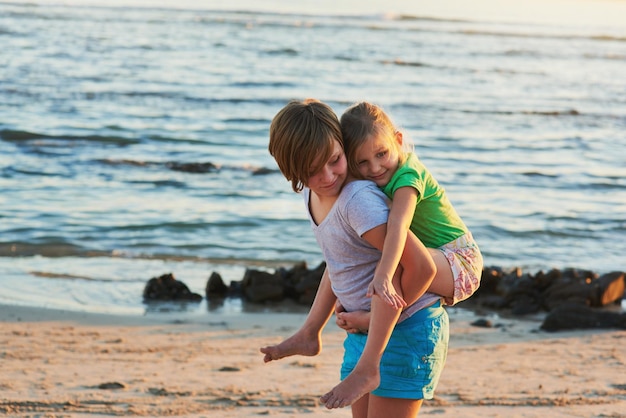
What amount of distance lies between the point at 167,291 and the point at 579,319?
358 cm

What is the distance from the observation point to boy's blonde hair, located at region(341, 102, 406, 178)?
3111mm

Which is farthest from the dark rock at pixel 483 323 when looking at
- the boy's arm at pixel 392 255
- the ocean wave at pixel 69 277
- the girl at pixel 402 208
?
the boy's arm at pixel 392 255

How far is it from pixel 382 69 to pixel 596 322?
77.7 feet

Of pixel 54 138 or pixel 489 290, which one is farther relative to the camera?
pixel 54 138

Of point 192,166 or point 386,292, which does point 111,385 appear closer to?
point 386,292

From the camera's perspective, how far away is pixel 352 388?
9.85ft

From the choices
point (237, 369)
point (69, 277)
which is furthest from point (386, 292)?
point (69, 277)

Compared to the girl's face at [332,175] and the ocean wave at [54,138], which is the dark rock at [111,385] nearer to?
the girl's face at [332,175]

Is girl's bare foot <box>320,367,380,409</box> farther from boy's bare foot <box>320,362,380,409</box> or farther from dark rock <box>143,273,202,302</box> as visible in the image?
dark rock <box>143,273,202,302</box>

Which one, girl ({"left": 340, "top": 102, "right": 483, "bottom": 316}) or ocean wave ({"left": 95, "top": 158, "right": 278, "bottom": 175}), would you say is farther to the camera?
ocean wave ({"left": 95, "top": 158, "right": 278, "bottom": 175})

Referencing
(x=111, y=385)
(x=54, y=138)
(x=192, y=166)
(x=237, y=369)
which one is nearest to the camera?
(x=111, y=385)

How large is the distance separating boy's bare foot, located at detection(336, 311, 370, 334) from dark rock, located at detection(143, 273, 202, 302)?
5.05 meters

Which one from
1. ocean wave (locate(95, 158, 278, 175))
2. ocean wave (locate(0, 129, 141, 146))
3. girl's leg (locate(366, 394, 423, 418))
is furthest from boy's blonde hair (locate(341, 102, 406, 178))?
ocean wave (locate(0, 129, 141, 146))

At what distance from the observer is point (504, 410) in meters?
5.49
